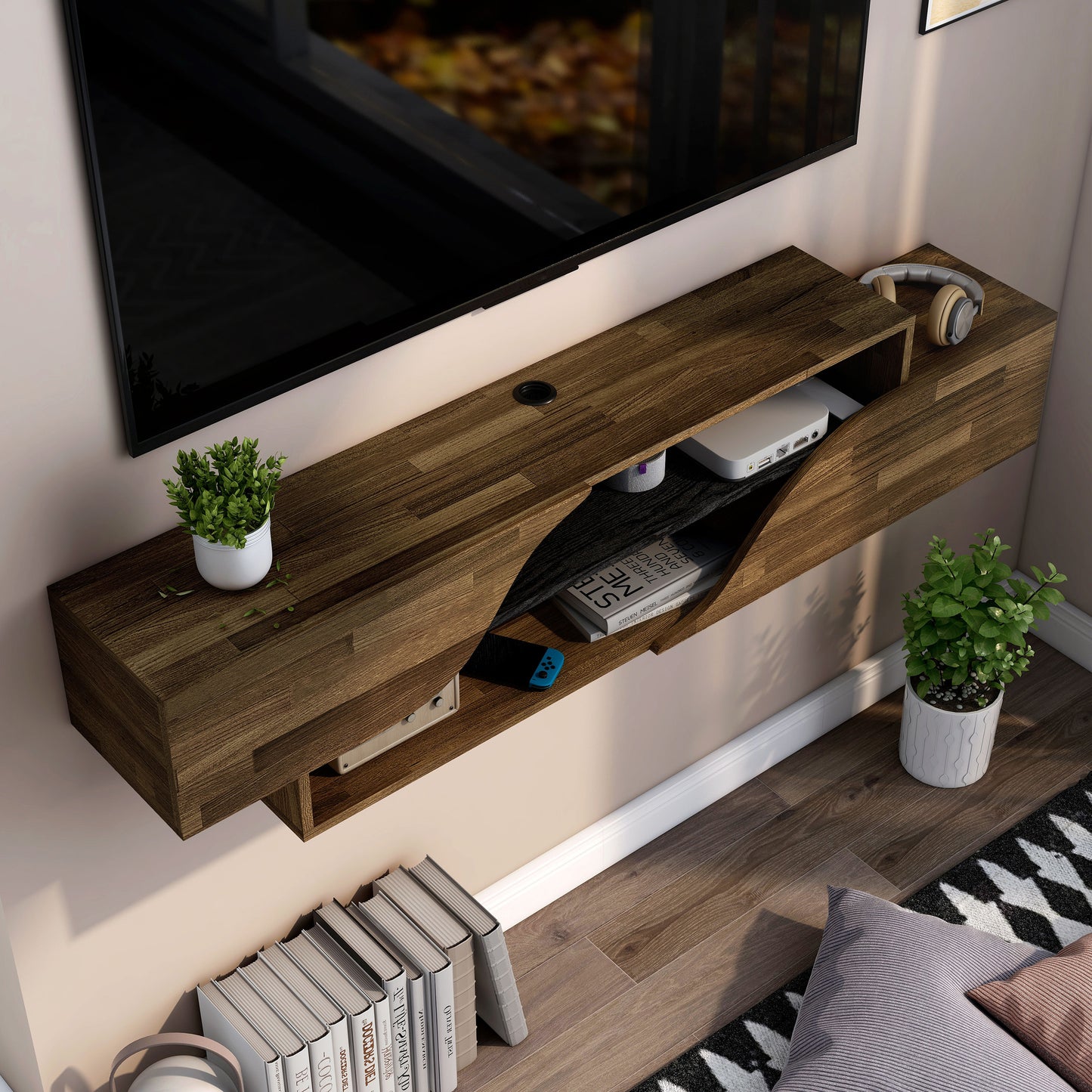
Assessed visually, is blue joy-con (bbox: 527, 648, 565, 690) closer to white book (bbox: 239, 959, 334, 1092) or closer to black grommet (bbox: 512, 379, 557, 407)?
black grommet (bbox: 512, 379, 557, 407)

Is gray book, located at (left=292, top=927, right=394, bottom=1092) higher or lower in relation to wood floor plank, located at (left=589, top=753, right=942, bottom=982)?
higher

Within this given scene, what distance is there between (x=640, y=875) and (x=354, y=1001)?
2.36ft

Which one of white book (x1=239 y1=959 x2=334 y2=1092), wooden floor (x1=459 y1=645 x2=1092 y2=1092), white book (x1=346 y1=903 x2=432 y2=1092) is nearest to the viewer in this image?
white book (x1=239 y1=959 x2=334 y2=1092)

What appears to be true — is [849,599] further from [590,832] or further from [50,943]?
[50,943]

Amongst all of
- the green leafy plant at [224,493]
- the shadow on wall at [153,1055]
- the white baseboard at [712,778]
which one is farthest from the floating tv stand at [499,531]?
the white baseboard at [712,778]

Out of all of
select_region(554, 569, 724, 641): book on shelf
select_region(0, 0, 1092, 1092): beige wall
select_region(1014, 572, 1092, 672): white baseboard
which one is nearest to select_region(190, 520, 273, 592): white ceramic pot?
select_region(0, 0, 1092, 1092): beige wall

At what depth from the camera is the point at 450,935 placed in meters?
2.29

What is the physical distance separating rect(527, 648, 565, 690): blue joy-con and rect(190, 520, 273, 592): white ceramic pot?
472mm

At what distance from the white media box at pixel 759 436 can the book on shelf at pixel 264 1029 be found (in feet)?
3.28

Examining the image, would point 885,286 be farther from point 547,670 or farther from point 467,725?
point 467,725

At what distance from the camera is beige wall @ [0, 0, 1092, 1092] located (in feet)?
5.37

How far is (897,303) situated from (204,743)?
4.28 feet

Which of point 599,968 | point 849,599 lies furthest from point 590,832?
point 849,599

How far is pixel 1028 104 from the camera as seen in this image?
2557mm
